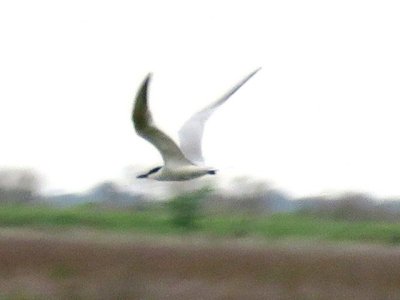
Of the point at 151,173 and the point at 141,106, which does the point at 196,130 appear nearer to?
the point at 151,173

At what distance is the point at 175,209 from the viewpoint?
30.0 m

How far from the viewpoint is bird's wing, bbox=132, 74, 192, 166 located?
33.0ft

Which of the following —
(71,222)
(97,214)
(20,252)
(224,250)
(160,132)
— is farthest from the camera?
(97,214)

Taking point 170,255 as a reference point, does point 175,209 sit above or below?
above

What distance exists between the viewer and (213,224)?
30.2m

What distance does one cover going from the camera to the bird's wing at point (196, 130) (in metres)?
10.8

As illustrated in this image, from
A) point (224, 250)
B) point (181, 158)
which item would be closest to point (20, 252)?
point (224, 250)

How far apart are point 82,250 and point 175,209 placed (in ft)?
36.9

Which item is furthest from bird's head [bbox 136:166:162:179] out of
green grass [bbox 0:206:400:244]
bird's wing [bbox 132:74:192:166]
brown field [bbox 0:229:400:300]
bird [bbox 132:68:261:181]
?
green grass [bbox 0:206:400:244]

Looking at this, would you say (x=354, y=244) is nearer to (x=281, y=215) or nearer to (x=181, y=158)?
(x=281, y=215)

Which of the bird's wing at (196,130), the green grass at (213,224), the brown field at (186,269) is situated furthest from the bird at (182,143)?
the green grass at (213,224)

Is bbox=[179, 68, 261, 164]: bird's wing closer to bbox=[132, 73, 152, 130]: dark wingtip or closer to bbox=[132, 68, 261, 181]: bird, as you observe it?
bbox=[132, 68, 261, 181]: bird

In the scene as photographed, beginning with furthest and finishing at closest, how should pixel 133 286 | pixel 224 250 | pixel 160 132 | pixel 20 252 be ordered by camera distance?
pixel 224 250 → pixel 20 252 → pixel 133 286 → pixel 160 132

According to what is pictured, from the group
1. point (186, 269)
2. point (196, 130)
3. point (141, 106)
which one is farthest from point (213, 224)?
point (141, 106)
